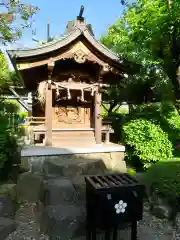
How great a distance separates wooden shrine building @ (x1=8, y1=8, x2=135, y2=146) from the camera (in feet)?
22.3

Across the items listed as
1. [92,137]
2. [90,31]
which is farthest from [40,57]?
[92,137]

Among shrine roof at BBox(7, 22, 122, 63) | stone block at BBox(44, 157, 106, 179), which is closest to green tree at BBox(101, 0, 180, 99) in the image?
shrine roof at BBox(7, 22, 122, 63)

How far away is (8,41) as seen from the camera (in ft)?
28.6

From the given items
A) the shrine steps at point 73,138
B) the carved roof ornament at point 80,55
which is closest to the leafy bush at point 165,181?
the shrine steps at point 73,138

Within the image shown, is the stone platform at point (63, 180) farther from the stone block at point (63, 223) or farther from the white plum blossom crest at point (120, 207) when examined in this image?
the white plum blossom crest at point (120, 207)

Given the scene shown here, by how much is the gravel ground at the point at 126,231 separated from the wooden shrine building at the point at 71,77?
9.42 feet

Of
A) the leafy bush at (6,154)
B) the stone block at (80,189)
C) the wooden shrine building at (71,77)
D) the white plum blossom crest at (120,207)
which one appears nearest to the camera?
the white plum blossom crest at (120,207)

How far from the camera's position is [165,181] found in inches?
195

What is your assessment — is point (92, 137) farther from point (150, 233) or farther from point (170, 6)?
point (170, 6)

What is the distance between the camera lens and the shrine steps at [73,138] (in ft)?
25.6

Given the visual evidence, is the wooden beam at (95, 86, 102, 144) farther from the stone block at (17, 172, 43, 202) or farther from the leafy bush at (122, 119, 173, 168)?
the stone block at (17, 172, 43, 202)

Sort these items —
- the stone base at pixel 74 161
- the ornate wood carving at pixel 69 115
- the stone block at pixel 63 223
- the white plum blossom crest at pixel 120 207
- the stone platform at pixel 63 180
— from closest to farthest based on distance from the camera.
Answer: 1. the white plum blossom crest at pixel 120 207
2. the stone block at pixel 63 223
3. the stone platform at pixel 63 180
4. the stone base at pixel 74 161
5. the ornate wood carving at pixel 69 115

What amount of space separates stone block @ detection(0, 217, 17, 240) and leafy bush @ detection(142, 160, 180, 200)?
3.16m

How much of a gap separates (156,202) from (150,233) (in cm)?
87
